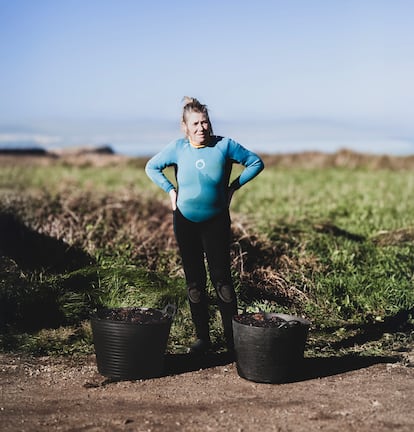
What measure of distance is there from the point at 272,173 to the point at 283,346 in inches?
574

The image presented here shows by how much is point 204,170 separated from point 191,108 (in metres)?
0.46

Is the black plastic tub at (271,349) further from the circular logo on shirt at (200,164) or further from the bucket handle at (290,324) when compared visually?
the circular logo on shirt at (200,164)

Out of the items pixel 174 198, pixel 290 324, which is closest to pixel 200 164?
pixel 174 198

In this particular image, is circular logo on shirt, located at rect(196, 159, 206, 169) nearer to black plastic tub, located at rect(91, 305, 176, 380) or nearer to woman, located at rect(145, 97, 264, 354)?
woman, located at rect(145, 97, 264, 354)

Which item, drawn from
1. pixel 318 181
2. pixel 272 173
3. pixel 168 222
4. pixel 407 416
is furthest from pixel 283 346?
pixel 272 173

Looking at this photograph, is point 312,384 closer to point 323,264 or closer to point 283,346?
point 283,346

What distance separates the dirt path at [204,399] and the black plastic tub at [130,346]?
0.08 m

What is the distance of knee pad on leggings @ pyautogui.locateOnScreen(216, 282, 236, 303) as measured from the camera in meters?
5.68

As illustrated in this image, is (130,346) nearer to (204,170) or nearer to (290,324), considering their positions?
(290,324)

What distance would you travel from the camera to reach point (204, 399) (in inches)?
194

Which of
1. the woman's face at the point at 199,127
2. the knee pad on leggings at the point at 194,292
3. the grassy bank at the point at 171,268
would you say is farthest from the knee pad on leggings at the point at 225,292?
the woman's face at the point at 199,127

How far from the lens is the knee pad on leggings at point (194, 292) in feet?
19.0

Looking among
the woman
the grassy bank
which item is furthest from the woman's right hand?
the grassy bank

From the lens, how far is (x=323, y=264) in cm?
816
